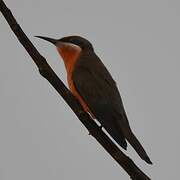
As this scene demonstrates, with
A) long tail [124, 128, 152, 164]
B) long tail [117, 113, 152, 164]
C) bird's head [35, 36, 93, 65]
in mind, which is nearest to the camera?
long tail [124, 128, 152, 164]

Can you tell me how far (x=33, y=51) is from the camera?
3512 millimetres

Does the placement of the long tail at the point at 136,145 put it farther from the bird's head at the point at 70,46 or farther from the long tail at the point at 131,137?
the bird's head at the point at 70,46

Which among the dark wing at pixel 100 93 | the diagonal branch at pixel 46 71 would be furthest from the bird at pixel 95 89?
the diagonal branch at pixel 46 71

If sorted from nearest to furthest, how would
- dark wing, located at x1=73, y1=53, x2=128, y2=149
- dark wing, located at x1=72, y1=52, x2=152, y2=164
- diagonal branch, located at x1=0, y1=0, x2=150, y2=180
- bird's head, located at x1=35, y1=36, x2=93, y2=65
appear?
diagonal branch, located at x1=0, y1=0, x2=150, y2=180, dark wing, located at x1=72, y1=52, x2=152, y2=164, dark wing, located at x1=73, y1=53, x2=128, y2=149, bird's head, located at x1=35, y1=36, x2=93, y2=65

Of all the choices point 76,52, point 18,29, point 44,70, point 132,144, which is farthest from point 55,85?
point 76,52

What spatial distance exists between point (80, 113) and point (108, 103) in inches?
76.2

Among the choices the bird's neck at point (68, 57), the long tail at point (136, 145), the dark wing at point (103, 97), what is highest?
the bird's neck at point (68, 57)

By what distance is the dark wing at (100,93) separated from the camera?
5.16 metres

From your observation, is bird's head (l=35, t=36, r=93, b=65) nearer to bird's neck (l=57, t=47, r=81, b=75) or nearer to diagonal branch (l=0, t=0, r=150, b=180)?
bird's neck (l=57, t=47, r=81, b=75)

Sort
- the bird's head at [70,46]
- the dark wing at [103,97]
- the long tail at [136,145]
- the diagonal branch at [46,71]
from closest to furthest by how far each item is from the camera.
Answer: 1. the diagonal branch at [46,71]
2. the long tail at [136,145]
3. the dark wing at [103,97]
4. the bird's head at [70,46]

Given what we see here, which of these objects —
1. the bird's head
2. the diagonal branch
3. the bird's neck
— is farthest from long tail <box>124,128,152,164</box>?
the bird's head

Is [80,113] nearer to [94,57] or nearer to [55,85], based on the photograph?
[55,85]

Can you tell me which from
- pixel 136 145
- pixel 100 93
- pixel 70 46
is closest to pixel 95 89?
pixel 100 93

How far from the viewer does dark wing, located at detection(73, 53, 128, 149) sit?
5.16 meters
